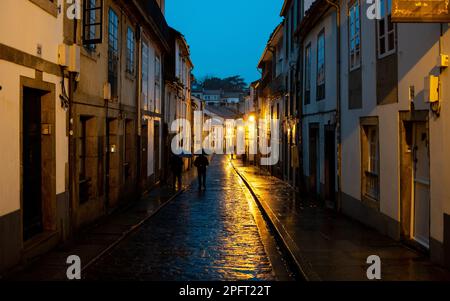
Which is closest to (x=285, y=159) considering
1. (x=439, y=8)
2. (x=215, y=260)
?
(x=215, y=260)

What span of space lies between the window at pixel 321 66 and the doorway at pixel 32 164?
10.1 m

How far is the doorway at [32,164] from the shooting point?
9023 millimetres

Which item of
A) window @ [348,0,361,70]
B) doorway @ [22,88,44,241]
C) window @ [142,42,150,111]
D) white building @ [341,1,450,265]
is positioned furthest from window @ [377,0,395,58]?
window @ [142,42,150,111]

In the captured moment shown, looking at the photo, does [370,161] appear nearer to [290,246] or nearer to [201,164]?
[290,246]

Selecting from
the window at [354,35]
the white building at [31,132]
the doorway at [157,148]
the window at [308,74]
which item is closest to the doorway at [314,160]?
the window at [308,74]

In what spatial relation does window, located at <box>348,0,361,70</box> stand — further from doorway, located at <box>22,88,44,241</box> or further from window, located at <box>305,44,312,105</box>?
doorway, located at <box>22,88,44,241</box>

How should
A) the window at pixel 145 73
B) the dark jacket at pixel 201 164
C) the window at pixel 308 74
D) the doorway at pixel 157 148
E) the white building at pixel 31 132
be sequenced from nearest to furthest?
the white building at pixel 31 132, the window at pixel 308 74, the window at pixel 145 73, the dark jacket at pixel 201 164, the doorway at pixel 157 148

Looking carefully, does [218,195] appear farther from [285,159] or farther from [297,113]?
[285,159]

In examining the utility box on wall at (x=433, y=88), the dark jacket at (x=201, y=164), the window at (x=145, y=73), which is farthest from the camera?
the dark jacket at (x=201, y=164)

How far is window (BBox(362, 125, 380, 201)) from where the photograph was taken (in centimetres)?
1189

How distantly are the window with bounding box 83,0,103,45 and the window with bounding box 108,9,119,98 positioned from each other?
1577 millimetres

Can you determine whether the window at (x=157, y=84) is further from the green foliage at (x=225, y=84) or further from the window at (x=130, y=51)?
the green foliage at (x=225, y=84)

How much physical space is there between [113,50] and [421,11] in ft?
32.2

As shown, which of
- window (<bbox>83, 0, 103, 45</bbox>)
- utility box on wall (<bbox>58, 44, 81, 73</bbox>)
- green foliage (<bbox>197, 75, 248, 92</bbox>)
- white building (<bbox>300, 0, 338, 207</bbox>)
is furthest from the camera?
green foliage (<bbox>197, 75, 248, 92</bbox>)
